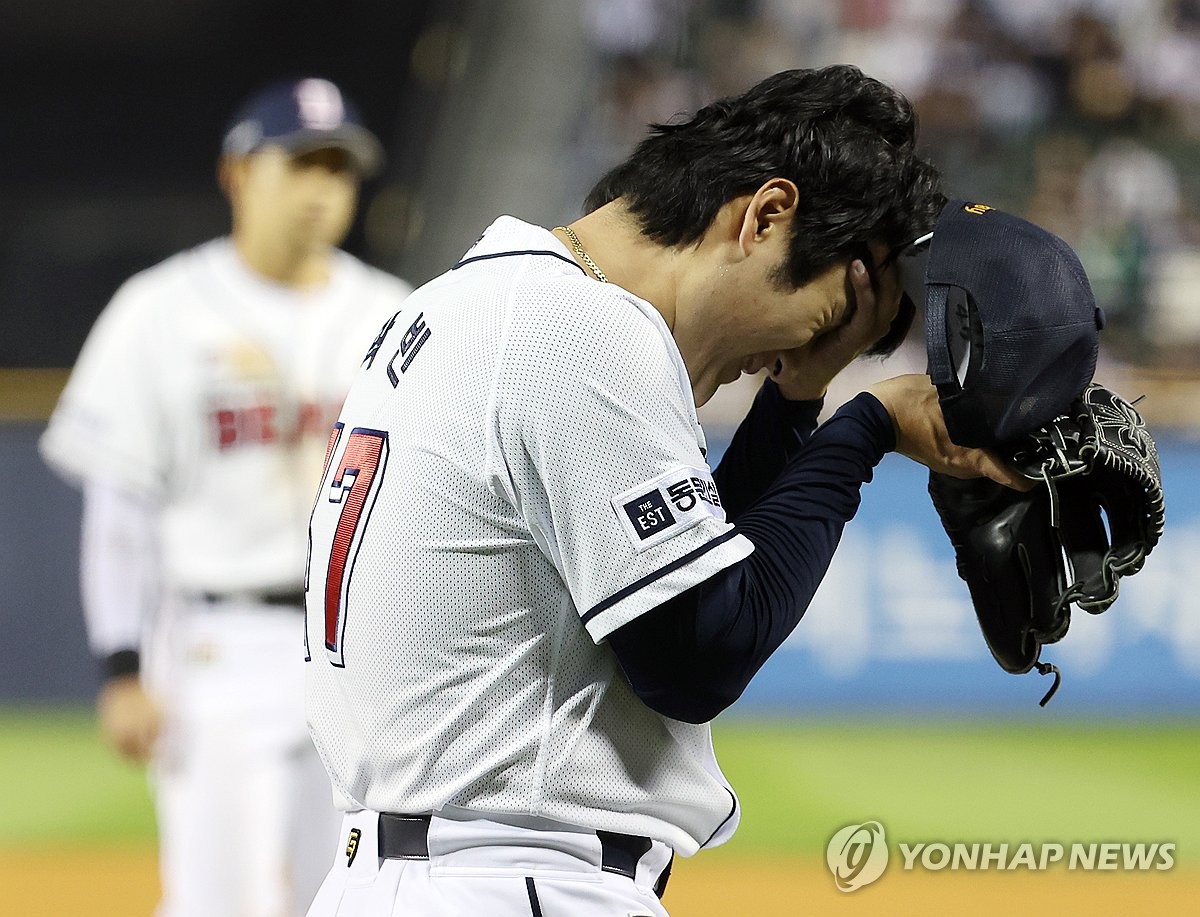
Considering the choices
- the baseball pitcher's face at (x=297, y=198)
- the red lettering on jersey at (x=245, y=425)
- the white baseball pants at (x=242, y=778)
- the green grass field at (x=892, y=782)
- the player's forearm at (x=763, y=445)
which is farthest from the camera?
the green grass field at (x=892, y=782)

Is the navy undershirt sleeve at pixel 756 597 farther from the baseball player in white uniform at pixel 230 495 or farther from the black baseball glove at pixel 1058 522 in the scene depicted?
the baseball player in white uniform at pixel 230 495

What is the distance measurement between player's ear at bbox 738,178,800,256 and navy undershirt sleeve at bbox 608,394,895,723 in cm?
23

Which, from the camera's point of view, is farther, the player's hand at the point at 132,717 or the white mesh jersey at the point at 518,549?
the player's hand at the point at 132,717

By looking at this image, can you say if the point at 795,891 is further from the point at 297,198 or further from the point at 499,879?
the point at 499,879

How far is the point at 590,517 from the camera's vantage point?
1.52 metres

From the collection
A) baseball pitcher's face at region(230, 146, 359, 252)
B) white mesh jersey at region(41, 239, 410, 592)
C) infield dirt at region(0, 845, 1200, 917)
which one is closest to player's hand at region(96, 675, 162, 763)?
white mesh jersey at region(41, 239, 410, 592)

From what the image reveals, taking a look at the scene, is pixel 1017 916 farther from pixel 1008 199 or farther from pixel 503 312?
pixel 1008 199

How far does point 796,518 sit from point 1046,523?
34 cm

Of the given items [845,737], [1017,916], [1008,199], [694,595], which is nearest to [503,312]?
[694,595]

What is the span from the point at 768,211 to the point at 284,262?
264 centimetres

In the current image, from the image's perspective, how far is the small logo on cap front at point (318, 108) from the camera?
4.09 m

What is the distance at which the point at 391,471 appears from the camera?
5.26 feet

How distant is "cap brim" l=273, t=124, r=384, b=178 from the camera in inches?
161

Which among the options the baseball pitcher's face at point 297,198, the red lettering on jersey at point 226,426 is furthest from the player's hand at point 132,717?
the baseball pitcher's face at point 297,198
